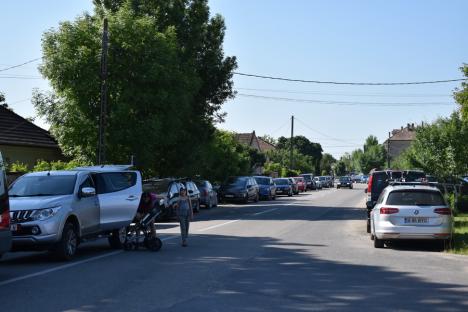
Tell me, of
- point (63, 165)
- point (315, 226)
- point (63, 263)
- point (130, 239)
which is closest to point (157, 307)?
point (63, 263)

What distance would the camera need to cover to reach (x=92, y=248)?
51.7 feet

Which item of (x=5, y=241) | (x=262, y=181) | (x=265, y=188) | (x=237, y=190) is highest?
(x=262, y=181)

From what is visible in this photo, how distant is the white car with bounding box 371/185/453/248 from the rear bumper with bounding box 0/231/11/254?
339 inches

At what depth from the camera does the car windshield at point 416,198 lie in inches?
625

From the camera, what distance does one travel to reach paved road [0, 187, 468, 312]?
28.8ft

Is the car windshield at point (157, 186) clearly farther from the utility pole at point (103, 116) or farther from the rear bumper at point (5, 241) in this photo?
the rear bumper at point (5, 241)

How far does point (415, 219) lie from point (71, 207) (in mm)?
7693

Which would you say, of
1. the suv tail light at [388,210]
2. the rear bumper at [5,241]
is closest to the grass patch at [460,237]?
the suv tail light at [388,210]

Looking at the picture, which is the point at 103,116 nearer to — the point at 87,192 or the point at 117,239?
the point at 117,239

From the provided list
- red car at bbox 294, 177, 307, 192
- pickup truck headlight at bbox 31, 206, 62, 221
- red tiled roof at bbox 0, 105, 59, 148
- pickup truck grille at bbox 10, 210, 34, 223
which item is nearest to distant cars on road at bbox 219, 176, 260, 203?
red tiled roof at bbox 0, 105, 59, 148

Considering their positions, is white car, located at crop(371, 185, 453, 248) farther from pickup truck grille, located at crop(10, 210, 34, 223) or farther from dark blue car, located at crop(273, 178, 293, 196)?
dark blue car, located at crop(273, 178, 293, 196)

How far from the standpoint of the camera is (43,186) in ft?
45.3

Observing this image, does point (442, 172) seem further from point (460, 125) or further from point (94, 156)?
point (94, 156)

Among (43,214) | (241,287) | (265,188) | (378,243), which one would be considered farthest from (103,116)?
(265,188)
